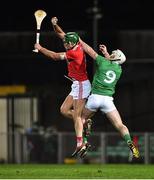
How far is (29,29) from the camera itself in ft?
148

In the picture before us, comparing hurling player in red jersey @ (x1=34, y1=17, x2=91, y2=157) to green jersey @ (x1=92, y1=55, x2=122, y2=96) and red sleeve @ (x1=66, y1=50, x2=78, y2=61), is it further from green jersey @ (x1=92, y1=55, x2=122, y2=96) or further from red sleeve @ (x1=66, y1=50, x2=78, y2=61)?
green jersey @ (x1=92, y1=55, x2=122, y2=96)

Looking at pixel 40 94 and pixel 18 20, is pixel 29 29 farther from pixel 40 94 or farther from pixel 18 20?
pixel 40 94

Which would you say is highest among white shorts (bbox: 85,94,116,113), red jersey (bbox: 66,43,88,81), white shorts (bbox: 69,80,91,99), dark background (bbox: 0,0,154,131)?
dark background (bbox: 0,0,154,131)

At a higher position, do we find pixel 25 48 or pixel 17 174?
pixel 25 48

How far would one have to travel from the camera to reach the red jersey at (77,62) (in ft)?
70.4

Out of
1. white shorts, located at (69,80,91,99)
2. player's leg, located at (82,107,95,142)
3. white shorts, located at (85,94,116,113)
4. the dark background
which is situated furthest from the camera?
the dark background

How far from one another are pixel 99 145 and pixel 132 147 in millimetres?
12808

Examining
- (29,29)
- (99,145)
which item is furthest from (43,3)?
(99,145)

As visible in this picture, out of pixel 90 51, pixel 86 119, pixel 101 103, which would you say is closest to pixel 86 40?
pixel 86 119

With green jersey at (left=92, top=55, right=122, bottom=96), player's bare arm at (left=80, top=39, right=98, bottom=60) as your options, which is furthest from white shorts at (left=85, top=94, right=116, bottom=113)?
player's bare arm at (left=80, top=39, right=98, bottom=60)

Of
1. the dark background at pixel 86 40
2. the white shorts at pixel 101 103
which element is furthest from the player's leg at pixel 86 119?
the dark background at pixel 86 40

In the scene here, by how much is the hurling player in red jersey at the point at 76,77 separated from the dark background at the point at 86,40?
1928 centimetres

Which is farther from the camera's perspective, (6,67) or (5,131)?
(6,67)

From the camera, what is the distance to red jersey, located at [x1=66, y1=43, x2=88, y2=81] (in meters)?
21.5
